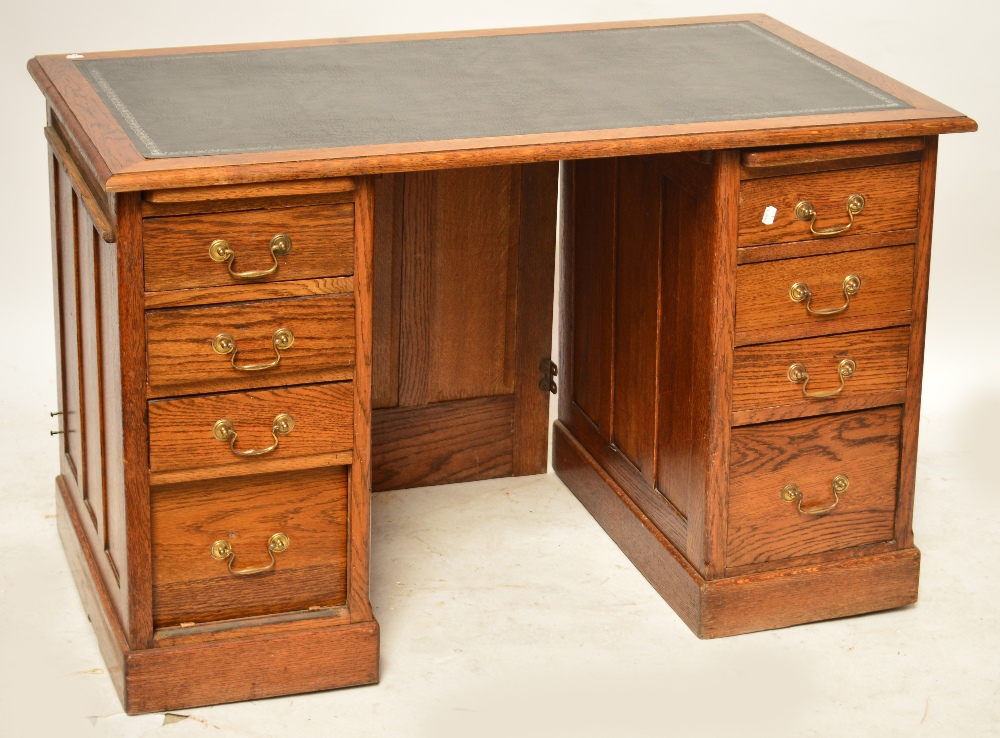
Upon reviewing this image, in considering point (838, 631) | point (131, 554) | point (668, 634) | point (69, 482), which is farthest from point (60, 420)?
point (838, 631)

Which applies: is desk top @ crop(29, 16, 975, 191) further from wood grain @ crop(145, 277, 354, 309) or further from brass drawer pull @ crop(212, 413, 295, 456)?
brass drawer pull @ crop(212, 413, 295, 456)

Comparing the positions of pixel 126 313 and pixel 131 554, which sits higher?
pixel 126 313

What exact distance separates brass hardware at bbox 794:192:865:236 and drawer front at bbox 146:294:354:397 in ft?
2.59

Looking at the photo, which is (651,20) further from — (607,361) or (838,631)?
(838,631)

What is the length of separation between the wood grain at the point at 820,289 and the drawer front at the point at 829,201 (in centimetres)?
5

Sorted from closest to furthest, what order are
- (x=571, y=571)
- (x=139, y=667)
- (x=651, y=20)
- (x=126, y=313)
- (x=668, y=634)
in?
1. (x=126, y=313)
2. (x=139, y=667)
3. (x=668, y=634)
4. (x=571, y=571)
5. (x=651, y=20)

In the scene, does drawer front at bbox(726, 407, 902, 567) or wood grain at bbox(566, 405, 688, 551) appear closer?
drawer front at bbox(726, 407, 902, 567)

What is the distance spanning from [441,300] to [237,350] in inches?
36.2

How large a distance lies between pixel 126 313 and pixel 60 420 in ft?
3.02

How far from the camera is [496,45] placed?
367 cm

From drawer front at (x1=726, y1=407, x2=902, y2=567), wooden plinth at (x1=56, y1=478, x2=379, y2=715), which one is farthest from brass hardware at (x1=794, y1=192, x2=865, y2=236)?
wooden plinth at (x1=56, y1=478, x2=379, y2=715)

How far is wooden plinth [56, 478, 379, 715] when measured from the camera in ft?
10.1

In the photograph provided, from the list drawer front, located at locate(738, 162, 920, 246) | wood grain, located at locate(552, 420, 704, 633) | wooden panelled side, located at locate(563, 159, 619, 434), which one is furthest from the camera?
wooden panelled side, located at locate(563, 159, 619, 434)

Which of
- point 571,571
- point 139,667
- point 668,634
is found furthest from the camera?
point 571,571
